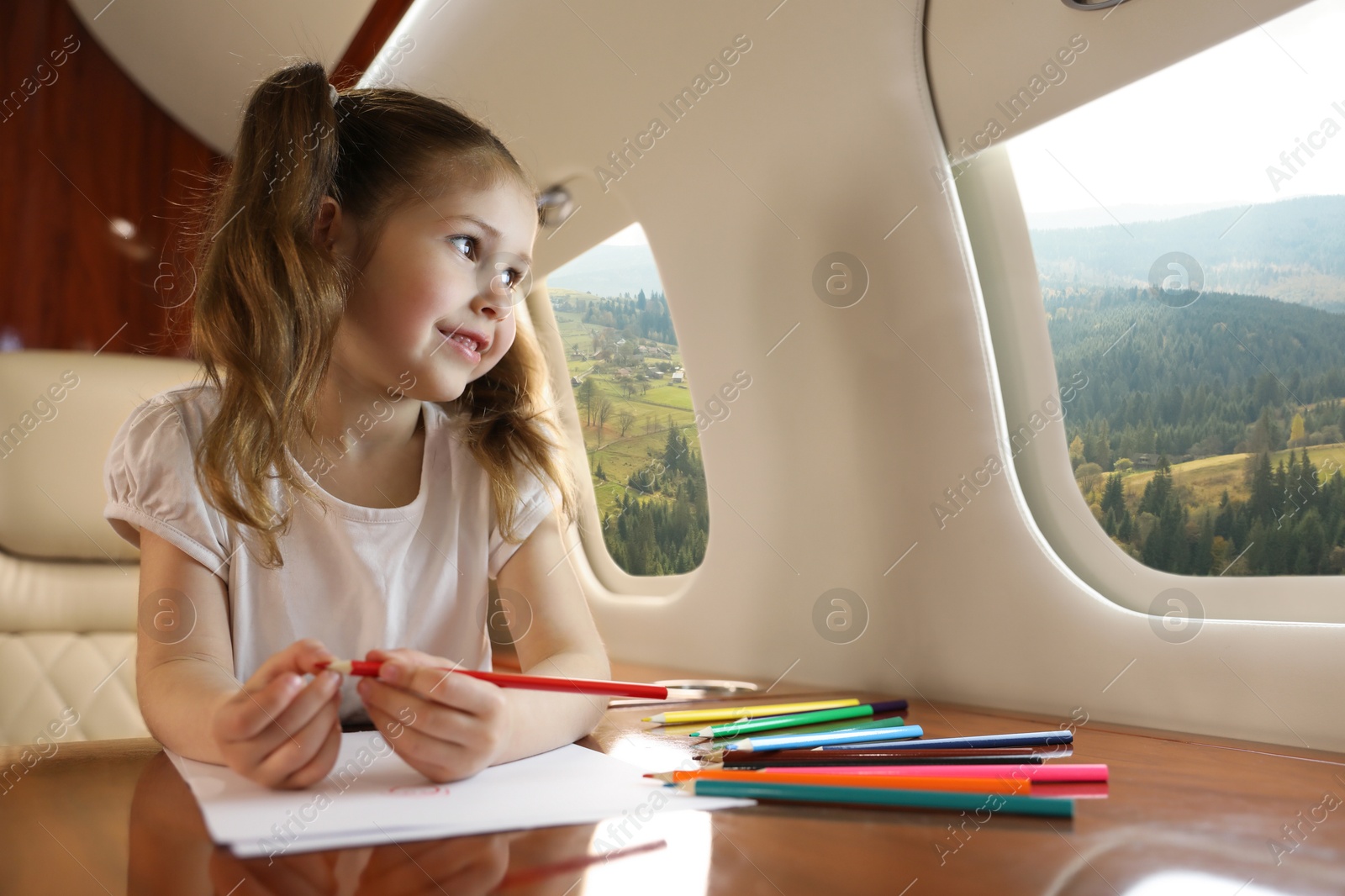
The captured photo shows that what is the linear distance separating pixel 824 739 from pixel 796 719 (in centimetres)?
13

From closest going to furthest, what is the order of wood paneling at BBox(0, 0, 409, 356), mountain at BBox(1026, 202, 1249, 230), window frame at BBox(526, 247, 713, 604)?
mountain at BBox(1026, 202, 1249, 230) → window frame at BBox(526, 247, 713, 604) → wood paneling at BBox(0, 0, 409, 356)

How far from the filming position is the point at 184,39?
201 centimetres

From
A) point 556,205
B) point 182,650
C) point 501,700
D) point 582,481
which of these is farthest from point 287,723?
point 582,481

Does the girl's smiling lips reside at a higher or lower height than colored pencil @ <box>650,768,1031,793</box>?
higher

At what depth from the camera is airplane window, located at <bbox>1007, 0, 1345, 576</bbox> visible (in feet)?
2.66

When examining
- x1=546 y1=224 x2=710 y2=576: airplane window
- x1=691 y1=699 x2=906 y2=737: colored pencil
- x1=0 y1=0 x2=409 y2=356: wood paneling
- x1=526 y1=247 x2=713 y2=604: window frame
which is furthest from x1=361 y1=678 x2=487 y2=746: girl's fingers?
x1=0 y1=0 x2=409 y2=356: wood paneling

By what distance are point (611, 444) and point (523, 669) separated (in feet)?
2.99

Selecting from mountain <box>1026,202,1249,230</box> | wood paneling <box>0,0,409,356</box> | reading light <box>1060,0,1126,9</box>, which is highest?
wood paneling <box>0,0,409,356</box>

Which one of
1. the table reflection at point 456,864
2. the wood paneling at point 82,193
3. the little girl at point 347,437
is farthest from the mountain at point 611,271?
the table reflection at point 456,864

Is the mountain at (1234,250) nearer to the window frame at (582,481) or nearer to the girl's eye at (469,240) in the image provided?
the girl's eye at (469,240)

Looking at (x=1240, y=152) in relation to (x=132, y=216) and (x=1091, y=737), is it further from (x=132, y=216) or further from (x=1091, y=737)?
(x=132, y=216)

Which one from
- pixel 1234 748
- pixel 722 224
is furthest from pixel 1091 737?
pixel 722 224

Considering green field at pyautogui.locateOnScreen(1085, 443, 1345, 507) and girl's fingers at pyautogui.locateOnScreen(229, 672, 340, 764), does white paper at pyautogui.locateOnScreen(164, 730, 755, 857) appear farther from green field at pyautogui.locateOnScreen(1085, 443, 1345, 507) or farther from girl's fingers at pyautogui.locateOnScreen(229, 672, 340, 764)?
green field at pyautogui.locateOnScreen(1085, 443, 1345, 507)

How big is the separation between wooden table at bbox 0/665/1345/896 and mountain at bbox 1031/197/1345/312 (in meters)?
0.45
